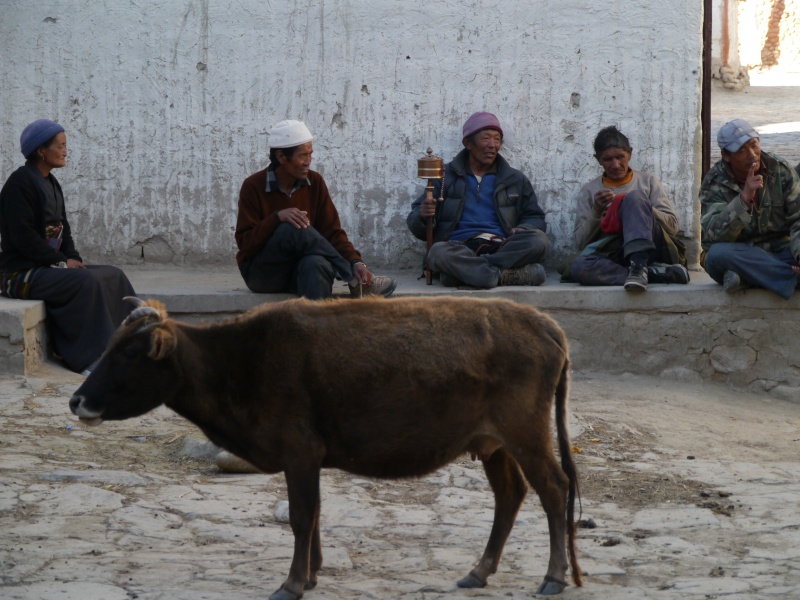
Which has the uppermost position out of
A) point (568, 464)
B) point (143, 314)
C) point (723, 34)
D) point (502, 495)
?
point (723, 34)

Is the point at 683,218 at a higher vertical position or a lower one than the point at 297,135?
lower

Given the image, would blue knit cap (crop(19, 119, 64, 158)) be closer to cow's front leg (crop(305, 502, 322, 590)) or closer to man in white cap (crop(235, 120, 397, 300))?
man in white cap (crop(235, 120, 397, 300))

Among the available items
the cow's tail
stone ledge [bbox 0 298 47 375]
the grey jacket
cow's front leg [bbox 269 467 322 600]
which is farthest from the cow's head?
the grey jacket

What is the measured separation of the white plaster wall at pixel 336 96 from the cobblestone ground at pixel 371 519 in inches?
97.3

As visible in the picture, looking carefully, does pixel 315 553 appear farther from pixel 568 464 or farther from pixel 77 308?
pixel 77 308

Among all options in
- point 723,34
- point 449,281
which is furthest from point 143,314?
point 723,34

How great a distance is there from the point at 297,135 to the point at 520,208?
2030 millimetres

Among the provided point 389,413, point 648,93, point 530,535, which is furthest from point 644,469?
point 648,93

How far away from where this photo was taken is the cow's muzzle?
14.7 ft

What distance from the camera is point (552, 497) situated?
4570mm

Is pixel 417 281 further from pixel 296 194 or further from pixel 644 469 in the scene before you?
pixel 644 469

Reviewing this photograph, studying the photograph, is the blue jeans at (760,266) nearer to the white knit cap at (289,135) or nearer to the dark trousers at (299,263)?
the dark trousers at (299,263)

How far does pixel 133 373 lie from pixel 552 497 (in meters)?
1.74

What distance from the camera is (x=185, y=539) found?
16.9 ft
